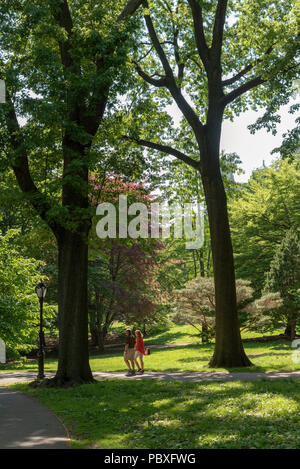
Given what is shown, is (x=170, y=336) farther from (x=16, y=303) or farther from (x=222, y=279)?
(x=222, y=279)

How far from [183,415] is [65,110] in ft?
27.9

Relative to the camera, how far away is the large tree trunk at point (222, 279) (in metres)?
16.1

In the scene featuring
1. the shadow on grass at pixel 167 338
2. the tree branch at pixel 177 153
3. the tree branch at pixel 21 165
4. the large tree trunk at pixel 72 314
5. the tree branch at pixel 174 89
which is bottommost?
the shadow on grass at pixel 167 338

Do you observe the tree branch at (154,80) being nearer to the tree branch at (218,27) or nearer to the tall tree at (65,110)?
the tree branch at (218,27)

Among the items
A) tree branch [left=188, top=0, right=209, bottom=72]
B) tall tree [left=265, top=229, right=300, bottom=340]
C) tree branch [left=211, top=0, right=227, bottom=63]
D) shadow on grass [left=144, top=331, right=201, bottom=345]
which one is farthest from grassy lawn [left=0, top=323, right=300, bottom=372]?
tree branch [left=211, top=0, right=227, bottom=63]

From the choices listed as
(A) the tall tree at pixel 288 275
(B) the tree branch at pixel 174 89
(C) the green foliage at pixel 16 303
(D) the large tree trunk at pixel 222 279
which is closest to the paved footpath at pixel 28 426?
(C) the green foliage at pixel 16 303

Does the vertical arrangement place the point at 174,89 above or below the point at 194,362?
above

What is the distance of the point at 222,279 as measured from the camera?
53.7 feet

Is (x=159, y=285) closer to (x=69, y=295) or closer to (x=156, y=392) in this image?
(x=69, y=295)

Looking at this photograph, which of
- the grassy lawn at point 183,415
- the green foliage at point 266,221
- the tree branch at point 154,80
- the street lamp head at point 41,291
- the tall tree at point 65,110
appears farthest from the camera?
the green foliage at point 266,221

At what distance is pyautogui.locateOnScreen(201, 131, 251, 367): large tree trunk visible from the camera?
52.8ft

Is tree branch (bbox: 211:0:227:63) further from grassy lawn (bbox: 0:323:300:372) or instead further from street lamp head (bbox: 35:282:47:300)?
grassy lawn (bbox: 0:323:300:372)

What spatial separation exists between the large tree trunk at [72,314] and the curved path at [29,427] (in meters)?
2.37

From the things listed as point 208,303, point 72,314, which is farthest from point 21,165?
point 208,303
